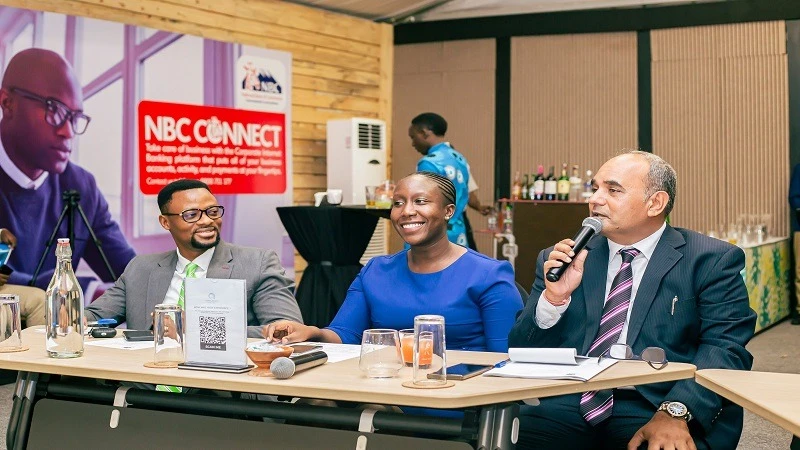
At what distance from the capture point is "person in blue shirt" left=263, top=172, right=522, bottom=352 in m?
3.24

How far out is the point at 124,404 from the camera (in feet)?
9.09

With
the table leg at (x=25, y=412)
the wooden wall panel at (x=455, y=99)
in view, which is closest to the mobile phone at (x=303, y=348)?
the table leg at (x=25, y=412)

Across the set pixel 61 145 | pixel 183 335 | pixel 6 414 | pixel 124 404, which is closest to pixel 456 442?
pixel 183 335

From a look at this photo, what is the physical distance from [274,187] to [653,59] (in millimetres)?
4064

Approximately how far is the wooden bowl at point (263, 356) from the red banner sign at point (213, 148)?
18.5ft

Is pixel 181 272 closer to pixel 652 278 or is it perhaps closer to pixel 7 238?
pixel 652 278

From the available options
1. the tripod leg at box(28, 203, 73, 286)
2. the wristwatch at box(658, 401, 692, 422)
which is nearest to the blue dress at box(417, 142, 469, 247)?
the tripod leg at box(28, 203, 73, 286)

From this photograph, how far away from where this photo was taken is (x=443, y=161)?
7258 mm

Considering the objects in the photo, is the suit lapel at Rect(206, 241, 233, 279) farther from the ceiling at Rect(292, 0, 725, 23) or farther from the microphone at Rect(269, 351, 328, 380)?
the ceiling at Rect(292, 0, 725, 23)

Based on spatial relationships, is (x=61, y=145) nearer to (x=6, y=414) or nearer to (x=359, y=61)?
(x=6, y=414)

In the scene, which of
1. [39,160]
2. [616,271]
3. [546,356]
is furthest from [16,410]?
[39,160]

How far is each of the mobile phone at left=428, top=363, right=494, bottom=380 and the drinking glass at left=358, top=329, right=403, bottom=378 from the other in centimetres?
11

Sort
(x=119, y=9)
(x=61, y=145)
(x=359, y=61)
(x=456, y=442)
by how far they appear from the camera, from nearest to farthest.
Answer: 1. (x=456, y=442)
2. (x=61, y=145)
3. (x=119, y=9)
4. (x=359, y=61)

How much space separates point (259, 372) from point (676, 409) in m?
1.10
